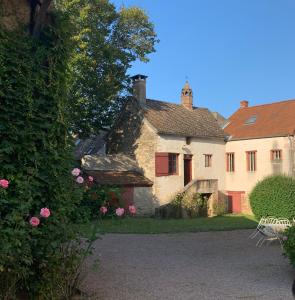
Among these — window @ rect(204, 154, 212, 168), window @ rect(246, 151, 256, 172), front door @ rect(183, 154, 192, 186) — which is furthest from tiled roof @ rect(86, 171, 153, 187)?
window @ rect(246, 151, 256, 172)

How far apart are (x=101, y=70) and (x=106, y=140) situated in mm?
5905

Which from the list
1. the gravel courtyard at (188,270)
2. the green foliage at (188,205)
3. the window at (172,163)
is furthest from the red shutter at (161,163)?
the gravel courtyard at (188,270)

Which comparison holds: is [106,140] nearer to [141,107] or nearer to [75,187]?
[141,107]

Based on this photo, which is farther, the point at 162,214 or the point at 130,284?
the point at 162,214

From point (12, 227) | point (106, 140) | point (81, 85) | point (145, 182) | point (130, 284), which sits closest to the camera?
point (12, 227)

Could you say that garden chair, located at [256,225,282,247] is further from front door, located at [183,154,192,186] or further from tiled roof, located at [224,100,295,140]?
tiled roof, located at [224,100,295,140]

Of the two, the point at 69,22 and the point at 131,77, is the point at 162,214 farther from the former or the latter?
the point at 69,22

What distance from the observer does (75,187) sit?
5441 mm

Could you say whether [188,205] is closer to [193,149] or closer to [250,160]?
[193,149]

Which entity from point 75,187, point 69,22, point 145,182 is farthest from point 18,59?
point 145,182

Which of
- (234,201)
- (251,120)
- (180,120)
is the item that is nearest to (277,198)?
(180,120)

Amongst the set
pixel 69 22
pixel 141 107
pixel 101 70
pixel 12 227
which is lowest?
pixel 12 227

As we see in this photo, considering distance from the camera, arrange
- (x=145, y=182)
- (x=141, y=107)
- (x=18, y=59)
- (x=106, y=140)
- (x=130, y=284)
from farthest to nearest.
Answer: (x=106, y=140)
(x=141, y=107)
(x=145, y=182)
(x=130, y=284)
(x=18, y=59)

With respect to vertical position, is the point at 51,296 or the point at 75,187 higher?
the point at 75,187
